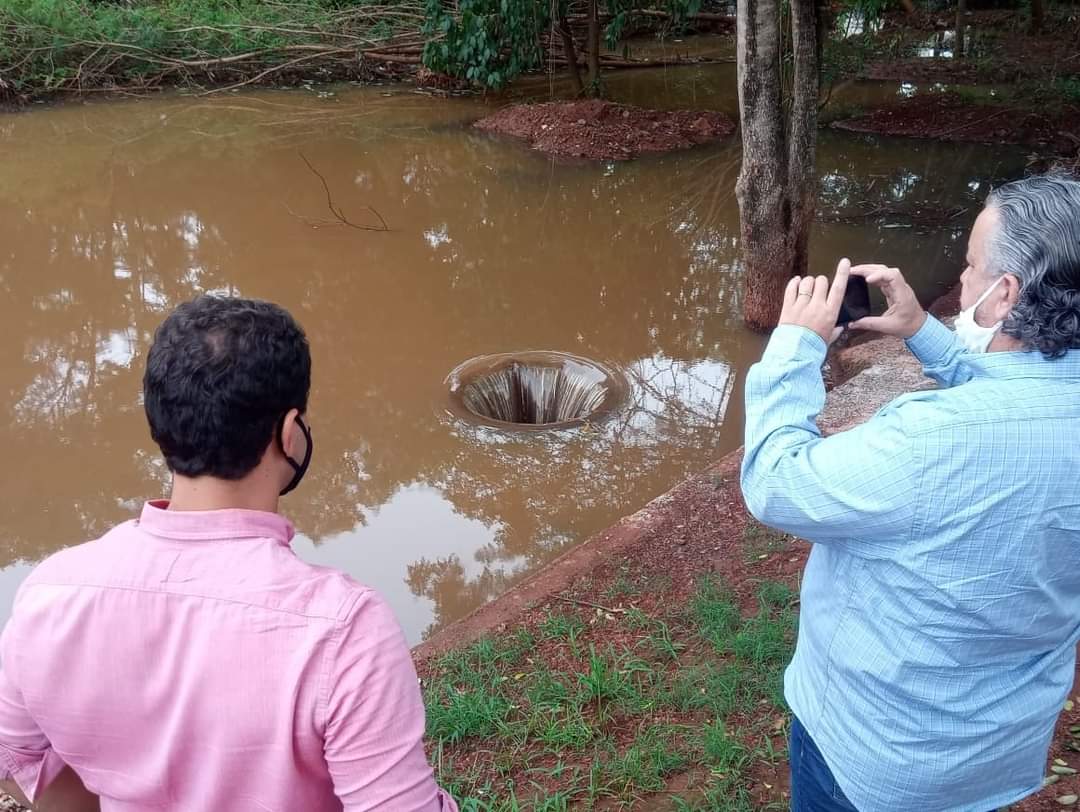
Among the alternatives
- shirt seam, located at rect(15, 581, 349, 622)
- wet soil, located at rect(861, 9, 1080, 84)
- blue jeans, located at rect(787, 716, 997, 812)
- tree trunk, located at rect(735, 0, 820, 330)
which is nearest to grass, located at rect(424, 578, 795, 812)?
blue jeans, located at rect(787, 716, 997, 812)

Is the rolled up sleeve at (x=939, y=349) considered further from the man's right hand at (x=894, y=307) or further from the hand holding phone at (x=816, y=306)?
the hand holding phone at (x=816, y=306)

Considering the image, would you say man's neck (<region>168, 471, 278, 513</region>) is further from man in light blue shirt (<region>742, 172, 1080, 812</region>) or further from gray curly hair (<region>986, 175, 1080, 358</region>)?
gray curly hair (<region>986, 175, 1080, 358</region>)

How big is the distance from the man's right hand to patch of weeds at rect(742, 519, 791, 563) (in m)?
2.26

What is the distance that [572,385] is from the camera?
638 cm

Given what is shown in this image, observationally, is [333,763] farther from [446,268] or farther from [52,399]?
[446,268]

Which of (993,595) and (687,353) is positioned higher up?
(993,595)

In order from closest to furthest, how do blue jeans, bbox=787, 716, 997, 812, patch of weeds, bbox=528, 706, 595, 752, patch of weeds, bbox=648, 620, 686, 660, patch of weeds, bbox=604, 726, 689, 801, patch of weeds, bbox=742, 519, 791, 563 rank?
blue jeans, bbox=787, 716, 997, 812 < patch of weeds, bbox=604, 726, 689, 801 < patch of weeds, bbox=528, 706, 595, 752 < patch of weeds, bbox=648, 620, 686, 660 < patch of weeds, bbox=742, 519, 791, 563

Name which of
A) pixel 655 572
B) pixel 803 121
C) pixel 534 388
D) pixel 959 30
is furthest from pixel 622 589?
pixel 959 30

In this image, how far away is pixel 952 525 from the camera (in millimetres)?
1244

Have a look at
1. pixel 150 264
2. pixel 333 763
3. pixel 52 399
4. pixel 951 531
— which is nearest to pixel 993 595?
pixel 951 531

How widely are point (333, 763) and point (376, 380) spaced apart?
5343 millimetres

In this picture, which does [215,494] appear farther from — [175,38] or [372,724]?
[175,38]

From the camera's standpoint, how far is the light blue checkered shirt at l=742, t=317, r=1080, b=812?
4.03 feet

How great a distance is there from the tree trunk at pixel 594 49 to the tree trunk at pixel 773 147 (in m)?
7.11
